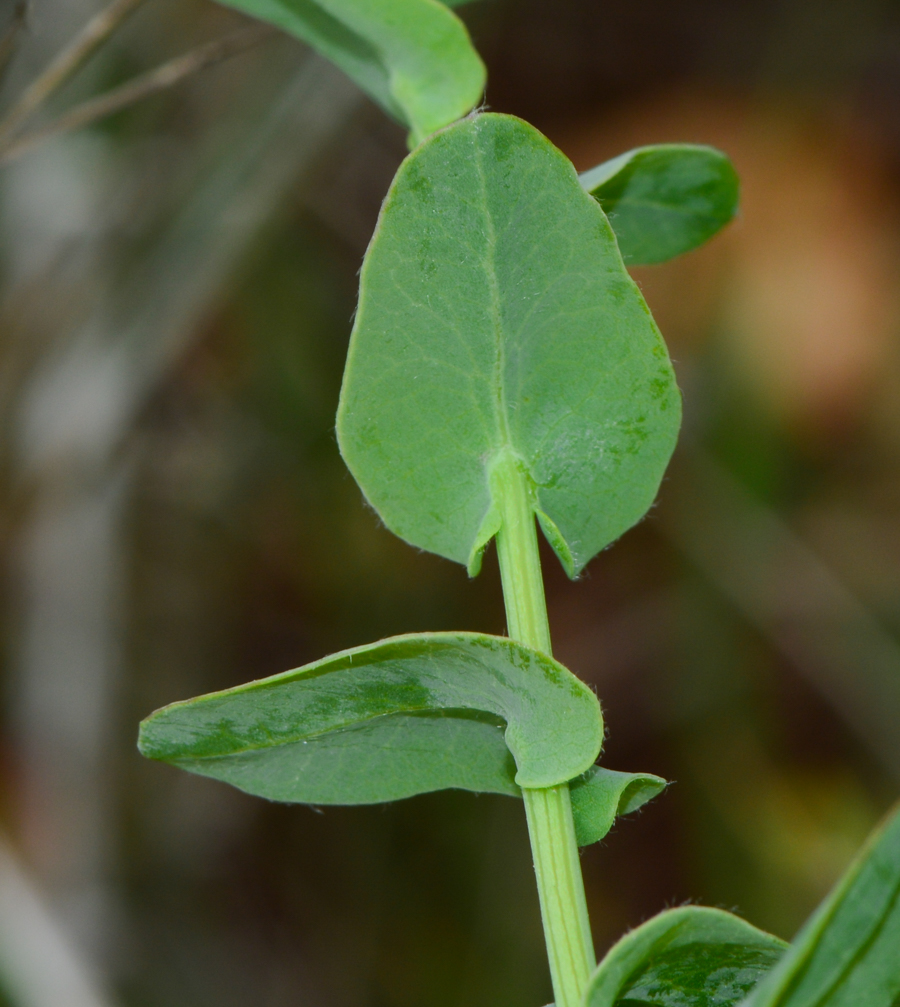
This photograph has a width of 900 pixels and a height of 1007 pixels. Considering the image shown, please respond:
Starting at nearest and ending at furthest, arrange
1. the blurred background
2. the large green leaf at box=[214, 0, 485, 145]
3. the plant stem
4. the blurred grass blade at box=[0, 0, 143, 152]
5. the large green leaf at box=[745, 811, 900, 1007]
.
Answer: the large green leaf at box=[745, 811, 900, 1007] → the plant stem → the large green leaf at box=[214, 0, 485, 145] → the blurred grass blade at box=[0, 0, 143, 152] → the blurred background

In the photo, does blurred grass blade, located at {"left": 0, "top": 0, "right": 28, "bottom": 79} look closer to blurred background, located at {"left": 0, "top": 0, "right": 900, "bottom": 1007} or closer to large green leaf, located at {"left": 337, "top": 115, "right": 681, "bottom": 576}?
large green leaf, located at {"left": 337, "top": 115, "right": 681, "bottom": 576}

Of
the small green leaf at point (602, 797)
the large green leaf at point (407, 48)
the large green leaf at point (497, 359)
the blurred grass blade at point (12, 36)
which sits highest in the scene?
the blurred grass blade at point (12, 36)

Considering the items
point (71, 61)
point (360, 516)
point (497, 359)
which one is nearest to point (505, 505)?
point (497, 359)

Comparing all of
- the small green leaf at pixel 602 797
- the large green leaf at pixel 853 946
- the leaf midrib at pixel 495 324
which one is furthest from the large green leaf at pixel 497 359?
the large green leaf at pixel 853 946

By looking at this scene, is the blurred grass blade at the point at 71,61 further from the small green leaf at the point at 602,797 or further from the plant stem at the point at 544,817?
the small green leaf at the point at 602,797

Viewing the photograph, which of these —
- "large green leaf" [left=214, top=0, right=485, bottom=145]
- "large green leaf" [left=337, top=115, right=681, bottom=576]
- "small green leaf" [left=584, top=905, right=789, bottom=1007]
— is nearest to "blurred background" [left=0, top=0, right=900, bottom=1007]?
"large green leaf" [left=214, top=0, right=485, bottom=145]

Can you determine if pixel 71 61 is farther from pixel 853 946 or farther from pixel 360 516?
pixel 360 516
